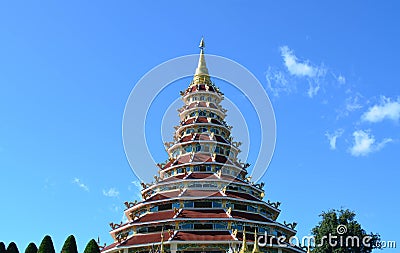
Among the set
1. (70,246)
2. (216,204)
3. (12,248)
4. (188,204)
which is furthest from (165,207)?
(12,248)

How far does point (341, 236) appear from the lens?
166ft

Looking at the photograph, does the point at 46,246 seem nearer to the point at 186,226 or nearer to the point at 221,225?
the point at 186,226

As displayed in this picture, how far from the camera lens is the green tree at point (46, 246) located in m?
39.7

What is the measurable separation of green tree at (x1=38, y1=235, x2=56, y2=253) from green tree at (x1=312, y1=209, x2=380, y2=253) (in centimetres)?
2690

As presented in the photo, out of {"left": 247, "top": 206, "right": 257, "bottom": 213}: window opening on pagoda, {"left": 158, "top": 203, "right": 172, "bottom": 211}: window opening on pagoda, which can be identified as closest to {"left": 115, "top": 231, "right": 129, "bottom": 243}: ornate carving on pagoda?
{"left": 158, "top": 203, "right": 172, "bottom": 211}: window opening on pagoda

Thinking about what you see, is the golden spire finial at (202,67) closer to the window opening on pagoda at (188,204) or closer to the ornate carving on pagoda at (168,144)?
the ornate carving on pagoda at (168,144)

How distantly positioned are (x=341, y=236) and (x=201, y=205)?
15440 millimetres

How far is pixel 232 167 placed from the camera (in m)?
54.1

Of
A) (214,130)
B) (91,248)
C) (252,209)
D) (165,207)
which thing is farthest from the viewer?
(214,130)

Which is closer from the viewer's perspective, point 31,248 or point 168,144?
point 31,248

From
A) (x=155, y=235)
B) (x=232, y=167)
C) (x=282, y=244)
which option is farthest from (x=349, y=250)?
(x=155, y=235)

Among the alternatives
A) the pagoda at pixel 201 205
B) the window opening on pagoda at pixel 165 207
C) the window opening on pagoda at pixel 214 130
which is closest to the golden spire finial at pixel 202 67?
the pagoda at pixel 201 205

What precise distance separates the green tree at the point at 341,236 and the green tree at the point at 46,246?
26.9 metres

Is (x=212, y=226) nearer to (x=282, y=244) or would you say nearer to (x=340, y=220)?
(x=282, y=244)
